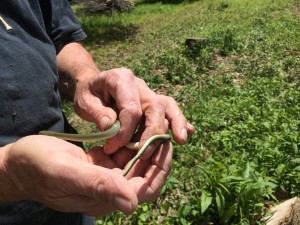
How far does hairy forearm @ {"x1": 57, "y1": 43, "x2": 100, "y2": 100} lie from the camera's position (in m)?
2.06

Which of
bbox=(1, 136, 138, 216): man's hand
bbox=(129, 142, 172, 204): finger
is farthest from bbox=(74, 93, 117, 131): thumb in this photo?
bbox=(1, 136, 138, 216): man's hand

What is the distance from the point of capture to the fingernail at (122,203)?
1.23 metres

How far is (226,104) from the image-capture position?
5234mm

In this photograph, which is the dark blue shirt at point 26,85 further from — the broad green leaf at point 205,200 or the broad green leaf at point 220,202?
the broad green leaf at point 220,202

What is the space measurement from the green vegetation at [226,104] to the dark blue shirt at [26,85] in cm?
162

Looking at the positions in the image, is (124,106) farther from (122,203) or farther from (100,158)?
(122,203)

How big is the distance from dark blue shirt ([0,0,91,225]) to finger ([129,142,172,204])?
0.51 m

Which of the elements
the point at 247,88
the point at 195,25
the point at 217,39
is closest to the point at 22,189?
→ the point at 247,88

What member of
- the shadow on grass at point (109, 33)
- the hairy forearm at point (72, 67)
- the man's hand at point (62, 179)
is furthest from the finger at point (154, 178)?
the shadow on grass at point (109, 33)

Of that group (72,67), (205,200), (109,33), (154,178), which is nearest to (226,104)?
(205,200)

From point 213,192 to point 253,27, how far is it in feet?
25.0

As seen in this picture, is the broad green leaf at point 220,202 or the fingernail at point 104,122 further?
the broad green leaf at point 220,202

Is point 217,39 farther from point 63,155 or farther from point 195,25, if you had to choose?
point 63,155

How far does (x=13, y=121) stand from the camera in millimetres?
1596
